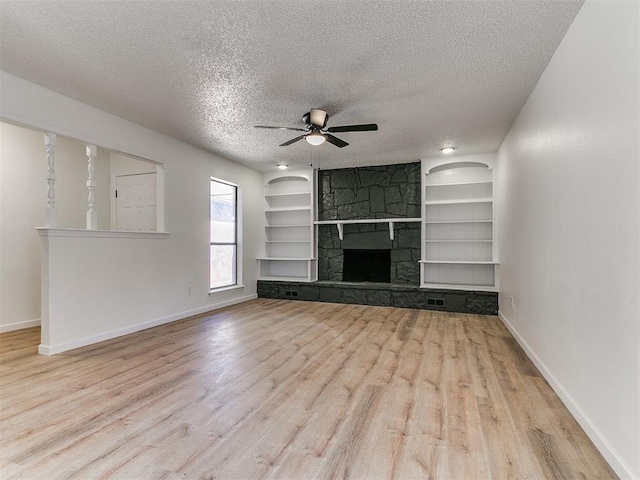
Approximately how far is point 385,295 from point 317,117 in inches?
135

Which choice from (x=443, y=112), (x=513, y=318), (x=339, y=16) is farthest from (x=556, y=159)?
(x=513, y=318)

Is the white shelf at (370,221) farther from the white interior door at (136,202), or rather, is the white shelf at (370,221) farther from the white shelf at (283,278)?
the white interior door at (136,202)

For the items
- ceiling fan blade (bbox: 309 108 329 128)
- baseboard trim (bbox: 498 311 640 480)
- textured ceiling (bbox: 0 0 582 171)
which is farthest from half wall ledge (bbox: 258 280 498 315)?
ceiling fan blade (bbox: 309 108 329 128)

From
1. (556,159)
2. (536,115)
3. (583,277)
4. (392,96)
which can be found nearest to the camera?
(583,277)

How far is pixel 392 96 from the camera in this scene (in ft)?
10.7

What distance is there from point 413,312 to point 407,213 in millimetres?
1839

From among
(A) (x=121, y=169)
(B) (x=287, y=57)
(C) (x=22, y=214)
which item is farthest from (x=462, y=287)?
(C) (x=22, y=214)

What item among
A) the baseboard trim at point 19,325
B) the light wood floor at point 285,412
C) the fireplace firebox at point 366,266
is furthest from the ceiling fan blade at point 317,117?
the baseboard trim at point 19,325

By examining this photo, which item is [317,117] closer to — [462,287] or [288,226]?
[288,226]

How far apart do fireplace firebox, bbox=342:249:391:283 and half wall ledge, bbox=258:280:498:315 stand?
13.2 inches

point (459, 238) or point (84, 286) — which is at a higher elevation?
point (459, 238)

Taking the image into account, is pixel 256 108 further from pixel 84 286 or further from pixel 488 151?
pixel 488 151

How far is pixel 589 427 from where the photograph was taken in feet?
6.07

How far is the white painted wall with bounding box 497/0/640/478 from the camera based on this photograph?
1.50m
